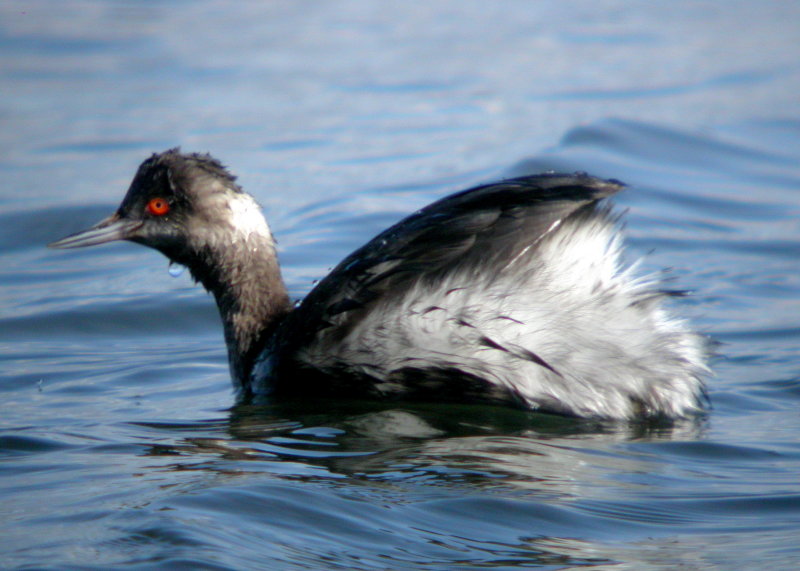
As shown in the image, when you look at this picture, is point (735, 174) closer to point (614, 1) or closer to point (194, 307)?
point (194, 307)

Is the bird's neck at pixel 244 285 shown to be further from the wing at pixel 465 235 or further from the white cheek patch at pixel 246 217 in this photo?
the wing at pixel 465 235

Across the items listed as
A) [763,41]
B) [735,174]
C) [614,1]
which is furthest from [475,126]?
[614,1]

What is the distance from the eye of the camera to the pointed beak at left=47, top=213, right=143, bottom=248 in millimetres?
5789

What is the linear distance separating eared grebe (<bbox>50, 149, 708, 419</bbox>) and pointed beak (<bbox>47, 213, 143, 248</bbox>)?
45.8 inches

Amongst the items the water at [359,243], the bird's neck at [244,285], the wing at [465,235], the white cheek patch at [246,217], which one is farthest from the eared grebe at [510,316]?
the white cheek patch at [246,217]

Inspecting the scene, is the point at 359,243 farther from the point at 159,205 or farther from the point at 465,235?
the point at 465,235

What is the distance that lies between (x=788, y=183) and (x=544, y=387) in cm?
497

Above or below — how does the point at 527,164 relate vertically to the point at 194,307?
above

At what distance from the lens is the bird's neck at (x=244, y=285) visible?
5.75 metres

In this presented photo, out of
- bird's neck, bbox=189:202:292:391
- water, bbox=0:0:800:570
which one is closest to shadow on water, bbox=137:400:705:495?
water, bbox=0:0:800:570

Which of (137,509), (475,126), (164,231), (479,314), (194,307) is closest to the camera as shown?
(137,509)

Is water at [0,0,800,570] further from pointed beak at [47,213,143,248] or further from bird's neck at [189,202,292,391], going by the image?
pointed beak at [47,213,143,248]

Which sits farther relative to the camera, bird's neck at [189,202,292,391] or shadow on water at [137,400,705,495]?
bird's neck at [189,202,292,391]

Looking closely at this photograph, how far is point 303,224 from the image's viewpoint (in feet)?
28.3
